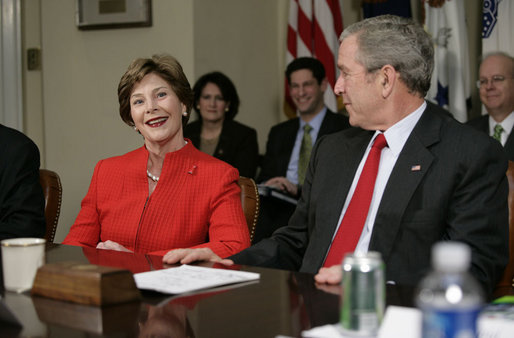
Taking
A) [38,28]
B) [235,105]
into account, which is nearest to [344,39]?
[235,105]

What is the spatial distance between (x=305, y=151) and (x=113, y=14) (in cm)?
159

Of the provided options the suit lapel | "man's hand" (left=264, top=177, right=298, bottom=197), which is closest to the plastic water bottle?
the suit lapel

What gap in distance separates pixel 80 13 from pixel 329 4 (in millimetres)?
1784

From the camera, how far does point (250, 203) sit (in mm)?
2279

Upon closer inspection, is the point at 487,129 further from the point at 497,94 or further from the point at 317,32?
the point at 317,32

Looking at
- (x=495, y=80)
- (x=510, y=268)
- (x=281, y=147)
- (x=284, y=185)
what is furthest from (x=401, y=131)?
(x=281, y=147)

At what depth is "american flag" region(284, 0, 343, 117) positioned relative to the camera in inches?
190

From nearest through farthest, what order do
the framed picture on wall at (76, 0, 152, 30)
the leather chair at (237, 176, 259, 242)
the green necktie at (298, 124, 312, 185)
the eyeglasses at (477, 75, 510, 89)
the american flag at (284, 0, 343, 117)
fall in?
the leather chair at (237, 176, 259, 242)
the eyeglasses at (477, 75, 510, 89)
the framed picture on wall at (76, 0, 152, 30)
the green necktie at (298, 124, 312, 185)
the american flag at (284, 0, 343, 117)

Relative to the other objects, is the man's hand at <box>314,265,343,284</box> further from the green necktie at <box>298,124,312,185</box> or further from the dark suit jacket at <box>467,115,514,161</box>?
the green necktie at <box>298,124,312,185</box>

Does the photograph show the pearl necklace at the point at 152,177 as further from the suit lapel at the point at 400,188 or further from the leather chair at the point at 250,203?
the suit lapel at the point at 400,188

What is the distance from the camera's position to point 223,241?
207 cm

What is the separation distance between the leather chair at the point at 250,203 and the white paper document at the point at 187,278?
2.59 feet

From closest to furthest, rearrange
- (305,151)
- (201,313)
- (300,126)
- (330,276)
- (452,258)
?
(452,258)
(201,313)
(330,276)
(305,151)
(300,126)

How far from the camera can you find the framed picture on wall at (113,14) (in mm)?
4328
